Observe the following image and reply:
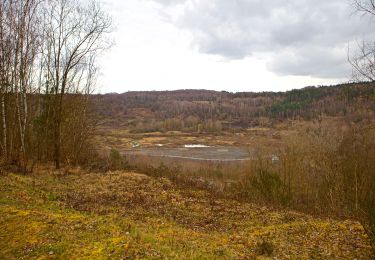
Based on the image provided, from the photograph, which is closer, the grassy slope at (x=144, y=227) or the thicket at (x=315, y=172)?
the grassy slope at (x=144, y=227)

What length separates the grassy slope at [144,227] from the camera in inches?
301

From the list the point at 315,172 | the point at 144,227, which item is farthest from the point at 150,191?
the point at 315,172

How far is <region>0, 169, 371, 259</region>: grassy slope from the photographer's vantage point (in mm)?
7641

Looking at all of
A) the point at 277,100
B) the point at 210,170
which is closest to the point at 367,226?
the point at 210,170

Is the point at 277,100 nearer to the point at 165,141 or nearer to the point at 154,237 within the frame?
the point at 165,141

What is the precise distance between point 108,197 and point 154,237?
539cm

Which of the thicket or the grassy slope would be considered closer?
the grassy slope

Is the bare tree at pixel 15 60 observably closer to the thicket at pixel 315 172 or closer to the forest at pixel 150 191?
the forest at pixel 150 191

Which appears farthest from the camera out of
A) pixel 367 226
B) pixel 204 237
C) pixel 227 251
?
pixel 204 237

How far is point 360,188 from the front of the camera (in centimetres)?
1619

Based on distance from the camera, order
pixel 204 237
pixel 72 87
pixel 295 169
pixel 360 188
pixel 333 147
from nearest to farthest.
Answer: pixel 204 237, pixel 360 188, pixel 333 147, pixel 295 169, pixel 72 87

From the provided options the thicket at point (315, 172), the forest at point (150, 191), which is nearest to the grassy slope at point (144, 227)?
the forest at point (150, 191)

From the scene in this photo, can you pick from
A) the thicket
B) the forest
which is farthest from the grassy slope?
the thicket

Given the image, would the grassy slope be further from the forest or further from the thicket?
the thicket
